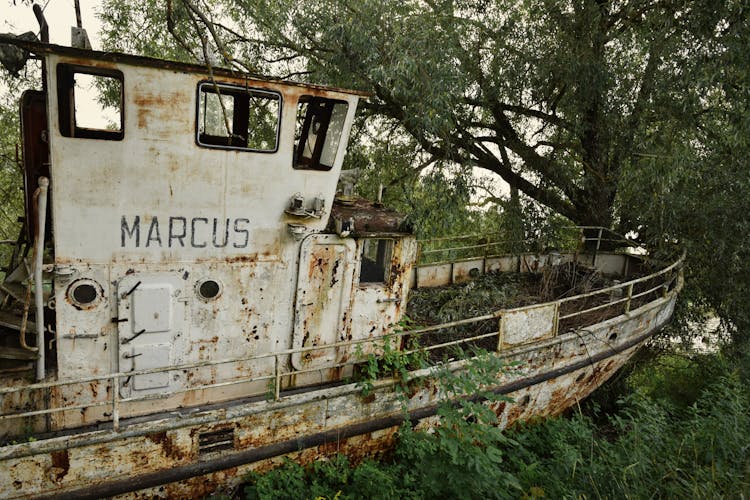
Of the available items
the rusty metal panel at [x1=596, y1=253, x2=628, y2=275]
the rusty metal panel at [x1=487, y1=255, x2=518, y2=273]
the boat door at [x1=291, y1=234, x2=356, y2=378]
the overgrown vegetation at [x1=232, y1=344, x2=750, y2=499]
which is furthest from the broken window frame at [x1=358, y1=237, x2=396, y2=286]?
the rusty metal panel at [x1=596, y1=253, x2=628, y2=275]

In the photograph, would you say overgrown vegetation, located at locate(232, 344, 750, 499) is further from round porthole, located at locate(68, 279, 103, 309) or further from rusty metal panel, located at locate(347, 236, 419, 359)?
round porthole, located at locate(68, 279, 103, 309)

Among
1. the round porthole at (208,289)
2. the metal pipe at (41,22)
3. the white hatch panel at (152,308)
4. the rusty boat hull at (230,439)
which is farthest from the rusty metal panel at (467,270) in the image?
the metal pipe at (41,22)

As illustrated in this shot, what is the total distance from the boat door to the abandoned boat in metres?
0.02

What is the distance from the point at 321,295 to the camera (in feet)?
18.7

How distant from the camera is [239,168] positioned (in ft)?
16.5

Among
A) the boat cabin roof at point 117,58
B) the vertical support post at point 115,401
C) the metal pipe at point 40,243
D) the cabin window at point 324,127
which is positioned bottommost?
the vertical support post at point 115,401

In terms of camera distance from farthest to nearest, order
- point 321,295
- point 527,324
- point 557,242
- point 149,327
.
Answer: point 557,242, point 527,324, point 321,295, point 149,327

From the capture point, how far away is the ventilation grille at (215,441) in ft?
16.5

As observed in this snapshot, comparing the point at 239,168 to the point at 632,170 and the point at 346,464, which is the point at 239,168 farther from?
the point at 632,170

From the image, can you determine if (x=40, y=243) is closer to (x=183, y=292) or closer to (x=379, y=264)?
(x=183, y=292)

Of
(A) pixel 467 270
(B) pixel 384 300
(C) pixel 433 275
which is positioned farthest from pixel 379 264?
(A) pixel 467 270

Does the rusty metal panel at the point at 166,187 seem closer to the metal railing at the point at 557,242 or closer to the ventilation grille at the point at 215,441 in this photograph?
the ventilation grille at the point at 215,441

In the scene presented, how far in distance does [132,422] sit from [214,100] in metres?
3.99

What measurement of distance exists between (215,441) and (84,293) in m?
1.96
